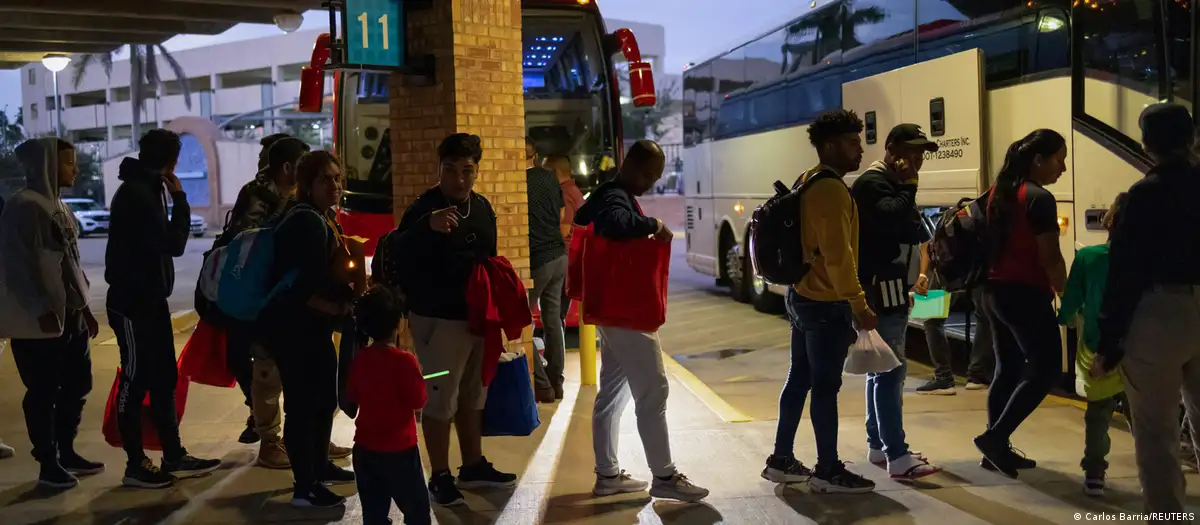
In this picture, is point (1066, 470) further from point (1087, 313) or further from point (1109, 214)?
point (1109, 214)

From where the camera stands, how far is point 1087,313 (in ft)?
15.1

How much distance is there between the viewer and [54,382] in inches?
221

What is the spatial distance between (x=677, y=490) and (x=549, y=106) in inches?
269

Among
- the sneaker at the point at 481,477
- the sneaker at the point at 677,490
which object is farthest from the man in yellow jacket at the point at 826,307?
the sneaker at the point at 481,477

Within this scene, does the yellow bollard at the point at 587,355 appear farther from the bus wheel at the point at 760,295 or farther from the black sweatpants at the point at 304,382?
the bus wheel at the point at 760,295

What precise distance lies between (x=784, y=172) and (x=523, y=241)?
5453mm

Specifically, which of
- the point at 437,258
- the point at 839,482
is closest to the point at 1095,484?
the point at 839,482

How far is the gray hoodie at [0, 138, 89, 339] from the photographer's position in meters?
5.31

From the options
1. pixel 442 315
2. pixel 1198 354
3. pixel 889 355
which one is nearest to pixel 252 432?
pixel 442 315

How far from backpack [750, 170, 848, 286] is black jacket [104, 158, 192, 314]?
289 centimetres

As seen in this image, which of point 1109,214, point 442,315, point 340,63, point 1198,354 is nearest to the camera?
point 1198,354

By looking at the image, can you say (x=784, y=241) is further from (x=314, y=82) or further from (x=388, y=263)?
(x=314, y=82)

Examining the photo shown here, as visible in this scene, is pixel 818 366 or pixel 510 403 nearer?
pixel 818 366

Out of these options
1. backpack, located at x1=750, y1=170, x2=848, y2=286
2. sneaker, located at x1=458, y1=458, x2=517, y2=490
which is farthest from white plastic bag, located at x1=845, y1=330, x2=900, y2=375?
sneaker, located at x1=458, y1=458, x2=517, y2=490
